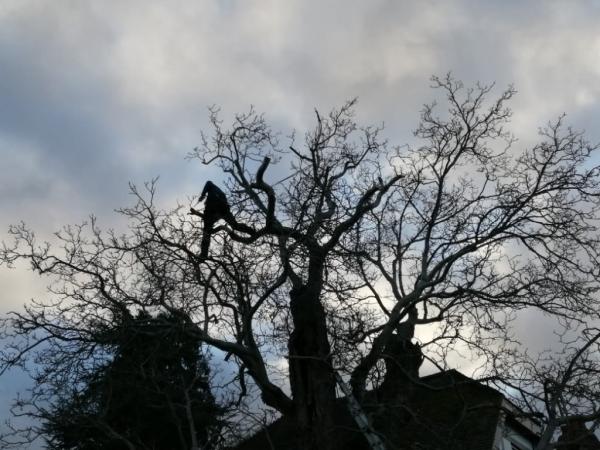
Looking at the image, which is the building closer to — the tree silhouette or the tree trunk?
the tree trunk

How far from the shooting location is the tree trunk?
28.1ft

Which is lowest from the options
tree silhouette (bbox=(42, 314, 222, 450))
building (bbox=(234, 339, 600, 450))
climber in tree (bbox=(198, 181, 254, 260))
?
building (bbox=(234, 339, 600, 450))

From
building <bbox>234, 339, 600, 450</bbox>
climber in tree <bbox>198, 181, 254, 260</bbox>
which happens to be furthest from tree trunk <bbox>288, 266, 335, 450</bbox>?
climber in tree <bbox>198, 181, 254, 260</bbox>

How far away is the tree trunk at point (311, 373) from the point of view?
8562 mm

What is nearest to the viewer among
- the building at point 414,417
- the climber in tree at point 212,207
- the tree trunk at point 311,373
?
the tree trunk at point 311,373

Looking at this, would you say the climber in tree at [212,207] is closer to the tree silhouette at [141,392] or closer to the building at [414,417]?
the tree silhouette at [141,392]

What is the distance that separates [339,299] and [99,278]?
436cm

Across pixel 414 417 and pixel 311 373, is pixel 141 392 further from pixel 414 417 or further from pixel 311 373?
pixel 414 417

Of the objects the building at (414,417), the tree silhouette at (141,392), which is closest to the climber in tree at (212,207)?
the tree silhouette at (141,392)

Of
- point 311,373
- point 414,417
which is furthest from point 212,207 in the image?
point 414,417

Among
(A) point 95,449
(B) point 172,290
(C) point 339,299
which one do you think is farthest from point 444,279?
(A) point 95,449

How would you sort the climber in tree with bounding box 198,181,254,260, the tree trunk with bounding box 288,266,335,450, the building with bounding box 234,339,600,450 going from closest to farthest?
the tree trunk with bounding box 288,266,335,450, the building with bounding box 234,339,600,450, the climber in tree with bounding box 198,181,254,260

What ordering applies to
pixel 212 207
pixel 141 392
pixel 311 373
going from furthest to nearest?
pixel 141 392
pixel 212 207
pixel 311 373

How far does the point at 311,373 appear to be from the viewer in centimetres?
902
